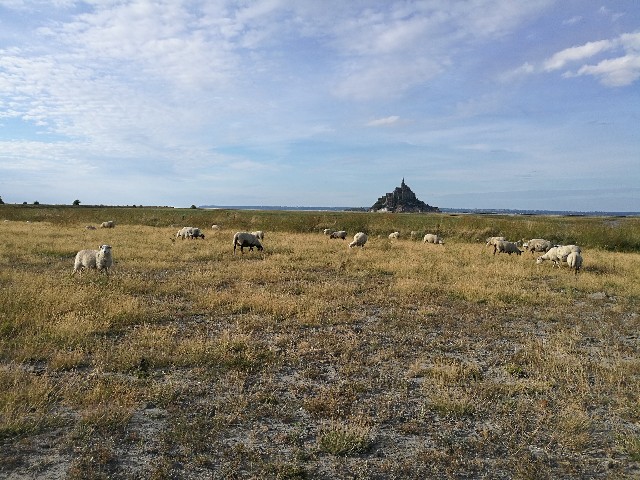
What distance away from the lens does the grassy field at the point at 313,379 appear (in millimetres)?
5113

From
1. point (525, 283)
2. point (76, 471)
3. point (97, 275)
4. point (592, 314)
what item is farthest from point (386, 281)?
point (76, 471)

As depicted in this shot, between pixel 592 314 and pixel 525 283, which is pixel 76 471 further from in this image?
pixel 525 283

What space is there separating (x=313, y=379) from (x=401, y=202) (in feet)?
492

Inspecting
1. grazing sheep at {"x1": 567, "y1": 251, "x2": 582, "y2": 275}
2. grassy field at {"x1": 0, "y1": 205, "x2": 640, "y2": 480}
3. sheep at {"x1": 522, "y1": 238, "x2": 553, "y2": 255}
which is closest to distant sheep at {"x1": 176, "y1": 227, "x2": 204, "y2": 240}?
grassy field at {"x1": 0, "y1": 205, "x2": 640, "y2": 480}

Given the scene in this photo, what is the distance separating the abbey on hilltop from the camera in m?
152

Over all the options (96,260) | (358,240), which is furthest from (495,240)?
(96,260)

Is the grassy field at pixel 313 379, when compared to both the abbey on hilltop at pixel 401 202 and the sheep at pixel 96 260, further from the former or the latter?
the abbey on hilltop at pixel 401 202

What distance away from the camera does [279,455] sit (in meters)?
5.14

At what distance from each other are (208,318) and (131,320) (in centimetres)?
190

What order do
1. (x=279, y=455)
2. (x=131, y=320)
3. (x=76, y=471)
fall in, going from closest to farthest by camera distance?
(x=76, y=471), (x=279, y=455), (x=131, y=320)

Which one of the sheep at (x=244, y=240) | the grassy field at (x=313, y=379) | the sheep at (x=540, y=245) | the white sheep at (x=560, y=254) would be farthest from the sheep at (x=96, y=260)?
the sheep at (x=540, y=245)

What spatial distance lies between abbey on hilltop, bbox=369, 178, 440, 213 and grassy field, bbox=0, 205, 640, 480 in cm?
13776

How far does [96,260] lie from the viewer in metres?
16.1

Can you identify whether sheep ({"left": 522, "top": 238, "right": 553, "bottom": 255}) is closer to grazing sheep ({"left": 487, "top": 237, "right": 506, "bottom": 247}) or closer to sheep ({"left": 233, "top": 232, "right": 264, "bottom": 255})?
grazing sheep ({"left": 487, "top": 237, "right": 506, "bottom": 247})
